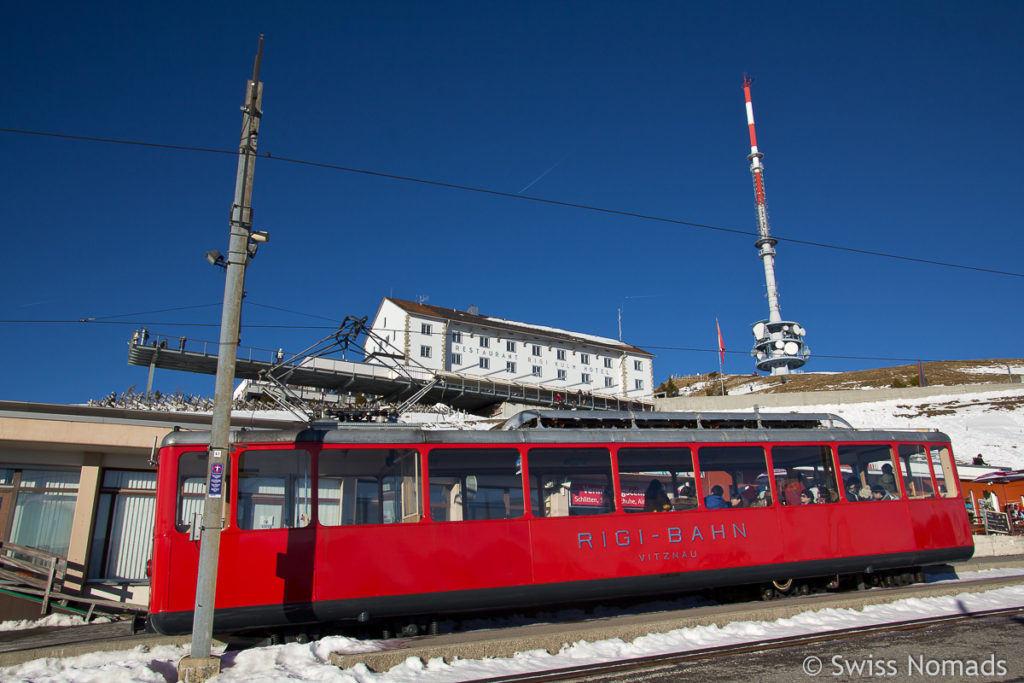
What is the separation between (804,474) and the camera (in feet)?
42.1

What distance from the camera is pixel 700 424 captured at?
12.5 meters

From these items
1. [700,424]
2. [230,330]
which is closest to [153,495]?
[230,330]

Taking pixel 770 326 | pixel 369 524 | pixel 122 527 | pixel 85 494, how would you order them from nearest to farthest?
pixel 369 524 → pixel 85 494 → pixel 122 527 → pixel 770 326

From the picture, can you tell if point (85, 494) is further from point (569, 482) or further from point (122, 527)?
point (569, 482)

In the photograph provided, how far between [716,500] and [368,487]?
595 cm

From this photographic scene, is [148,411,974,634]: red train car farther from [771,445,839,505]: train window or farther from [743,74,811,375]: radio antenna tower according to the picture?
[743,74,811,375]: radio antenna tower

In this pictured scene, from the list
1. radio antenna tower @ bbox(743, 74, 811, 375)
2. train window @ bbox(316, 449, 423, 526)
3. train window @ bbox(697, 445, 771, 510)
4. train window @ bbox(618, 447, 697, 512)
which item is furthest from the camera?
radio antenna tower @ bbox(743, 74, 811, 375)

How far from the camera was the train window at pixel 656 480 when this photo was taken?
11.4 meters

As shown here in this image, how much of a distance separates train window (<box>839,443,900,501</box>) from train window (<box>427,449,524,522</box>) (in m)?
6.73

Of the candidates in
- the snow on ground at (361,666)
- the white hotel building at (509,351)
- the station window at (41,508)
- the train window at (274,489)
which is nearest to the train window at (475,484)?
the train window at (274,489)

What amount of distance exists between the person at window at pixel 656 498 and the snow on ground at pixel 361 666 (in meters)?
2.12

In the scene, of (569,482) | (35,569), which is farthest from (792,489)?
(35,569)

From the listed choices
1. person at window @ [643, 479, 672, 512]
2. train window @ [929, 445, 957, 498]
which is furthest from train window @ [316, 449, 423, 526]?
train window @ [929, 445, 957, 498]

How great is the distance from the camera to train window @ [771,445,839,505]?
12523mm
